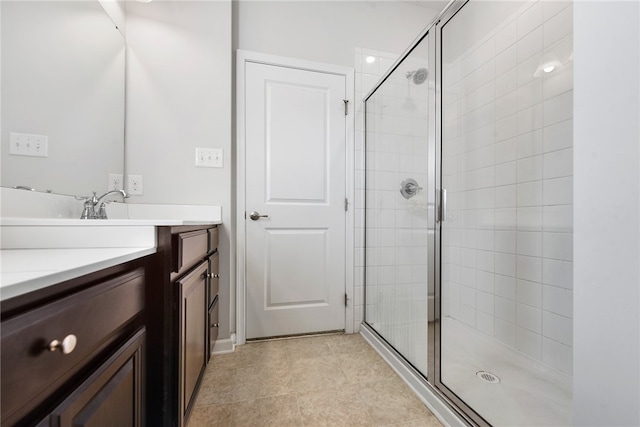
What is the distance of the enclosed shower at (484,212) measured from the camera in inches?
48.6

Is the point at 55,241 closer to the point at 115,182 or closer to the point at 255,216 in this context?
the point at 115,182

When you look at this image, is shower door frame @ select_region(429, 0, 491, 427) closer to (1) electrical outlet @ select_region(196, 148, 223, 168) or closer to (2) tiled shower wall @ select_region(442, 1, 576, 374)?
(2) tiled shower wall @ select_region(442, 1, 576, 374)

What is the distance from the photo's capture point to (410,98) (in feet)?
4.88

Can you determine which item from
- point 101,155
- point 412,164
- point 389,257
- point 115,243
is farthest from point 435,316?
point 101,155

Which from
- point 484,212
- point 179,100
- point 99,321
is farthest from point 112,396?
point 484,212

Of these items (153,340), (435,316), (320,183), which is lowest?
(435,316)

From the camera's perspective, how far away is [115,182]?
1507 mm

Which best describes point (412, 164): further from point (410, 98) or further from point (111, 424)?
point (111, 424)

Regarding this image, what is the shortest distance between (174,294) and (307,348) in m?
1.16

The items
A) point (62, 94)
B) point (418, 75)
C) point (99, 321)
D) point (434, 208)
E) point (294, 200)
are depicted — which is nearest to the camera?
point (99, 321)

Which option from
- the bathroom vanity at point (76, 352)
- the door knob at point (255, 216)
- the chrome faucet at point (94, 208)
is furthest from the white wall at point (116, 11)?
the bathroom vanity at point (76, 352)

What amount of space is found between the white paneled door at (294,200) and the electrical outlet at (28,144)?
0.96 metres

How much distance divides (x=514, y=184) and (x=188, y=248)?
1.70m

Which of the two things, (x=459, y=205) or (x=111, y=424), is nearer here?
(x=111, y=424)
